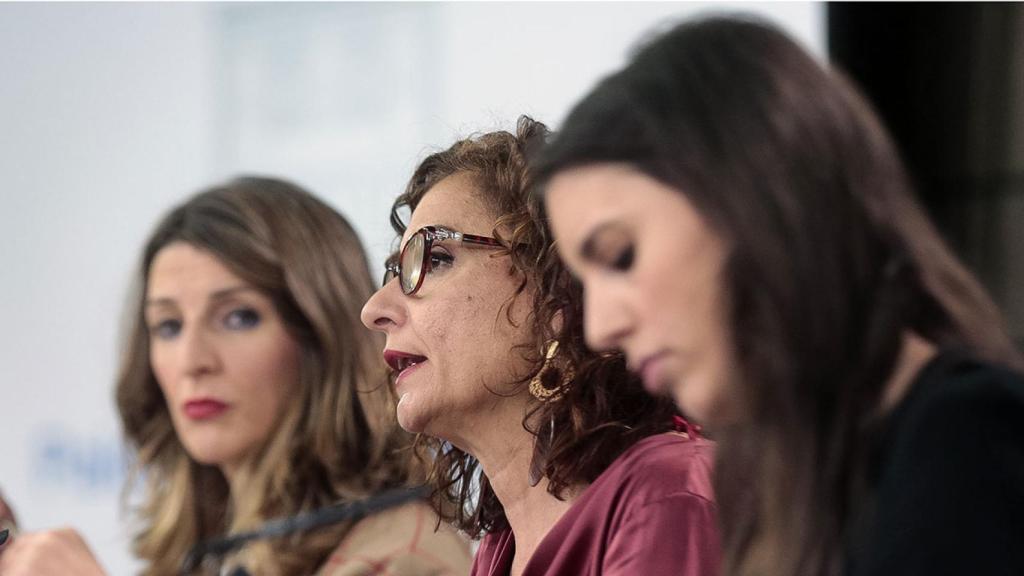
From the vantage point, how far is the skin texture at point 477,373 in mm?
1965

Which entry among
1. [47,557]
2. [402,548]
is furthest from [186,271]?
[47,557]

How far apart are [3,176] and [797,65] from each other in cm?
381

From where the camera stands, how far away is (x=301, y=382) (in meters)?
3.01

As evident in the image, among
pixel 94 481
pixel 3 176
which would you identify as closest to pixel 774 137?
pixel 94 481

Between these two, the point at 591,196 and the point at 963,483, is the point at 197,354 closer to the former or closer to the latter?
the point at 591,196

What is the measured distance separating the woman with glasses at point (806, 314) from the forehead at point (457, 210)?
837 millimetres

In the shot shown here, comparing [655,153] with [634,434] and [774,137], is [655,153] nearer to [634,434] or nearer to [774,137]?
[774,137]

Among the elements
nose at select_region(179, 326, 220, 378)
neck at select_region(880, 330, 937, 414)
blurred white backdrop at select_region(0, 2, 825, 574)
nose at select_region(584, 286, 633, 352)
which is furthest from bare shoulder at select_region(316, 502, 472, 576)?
neck at select_region(880, 330, 937, 414)

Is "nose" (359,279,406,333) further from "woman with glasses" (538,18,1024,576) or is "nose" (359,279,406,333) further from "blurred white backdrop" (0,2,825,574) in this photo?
"blurred white backdrop" (0,2,825,574)

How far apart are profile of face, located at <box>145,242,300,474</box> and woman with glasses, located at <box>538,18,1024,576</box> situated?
6.19 feet

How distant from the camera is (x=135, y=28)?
13.9ft

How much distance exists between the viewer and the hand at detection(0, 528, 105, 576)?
2121 millimetres

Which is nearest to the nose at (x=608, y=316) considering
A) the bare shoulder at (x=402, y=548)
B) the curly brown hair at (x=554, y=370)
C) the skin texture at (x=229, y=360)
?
the curly brown hair at (x=554, y=370)

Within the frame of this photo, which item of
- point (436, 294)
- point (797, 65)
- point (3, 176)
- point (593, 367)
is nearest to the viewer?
point (797, 65)
